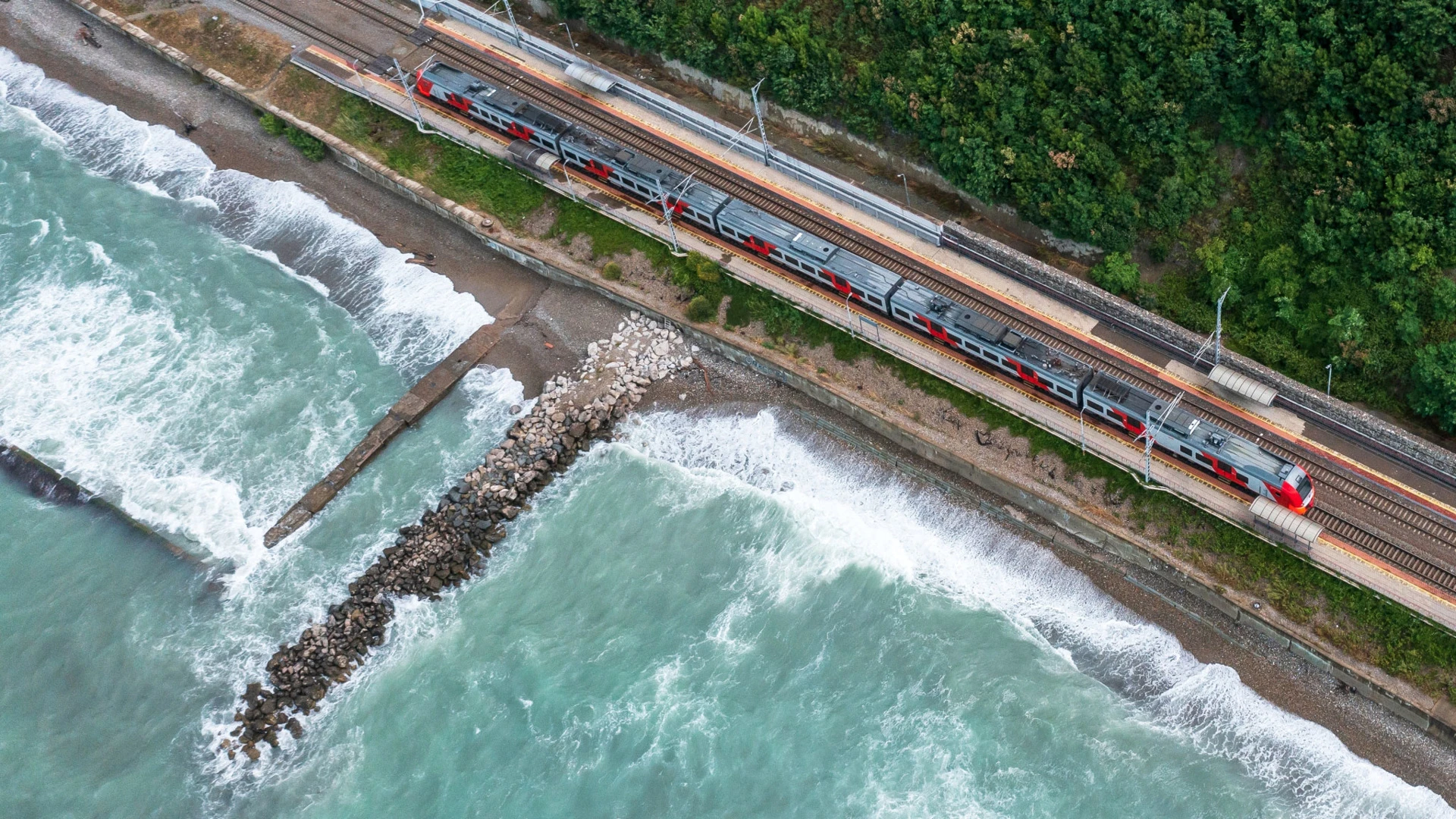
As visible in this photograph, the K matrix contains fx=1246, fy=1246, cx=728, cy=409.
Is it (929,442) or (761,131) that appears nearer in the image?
(929,442)

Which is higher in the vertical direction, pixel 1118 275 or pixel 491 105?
pixel 1118 275

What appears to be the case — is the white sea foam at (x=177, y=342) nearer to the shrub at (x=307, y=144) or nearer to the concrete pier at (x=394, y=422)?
the concrete pier at (x=394, y=422)

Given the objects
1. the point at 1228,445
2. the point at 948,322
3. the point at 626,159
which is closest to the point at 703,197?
the point at 626,159

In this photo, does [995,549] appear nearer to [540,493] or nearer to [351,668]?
[540,493]

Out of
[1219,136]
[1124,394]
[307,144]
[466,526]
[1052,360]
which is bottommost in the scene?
[466,526]

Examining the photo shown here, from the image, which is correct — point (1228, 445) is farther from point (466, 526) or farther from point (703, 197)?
point (466, 526)

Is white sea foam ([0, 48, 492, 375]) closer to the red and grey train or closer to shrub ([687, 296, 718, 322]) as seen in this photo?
the red and grey train
